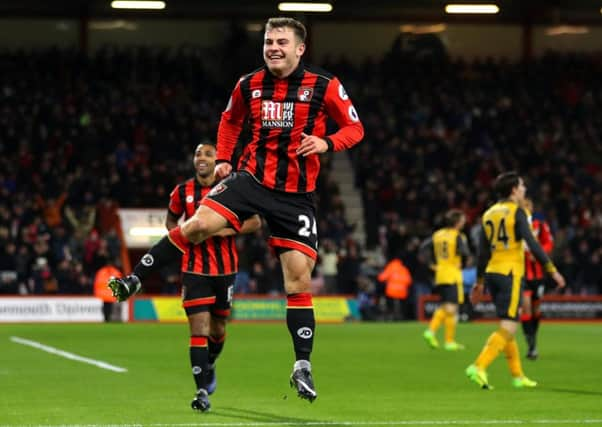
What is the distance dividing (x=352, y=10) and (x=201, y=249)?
31703 mm

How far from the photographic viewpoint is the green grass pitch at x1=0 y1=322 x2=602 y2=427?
1042cm

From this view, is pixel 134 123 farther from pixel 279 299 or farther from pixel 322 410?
pixel 322 410

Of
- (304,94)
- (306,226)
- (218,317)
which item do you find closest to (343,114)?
(304,94)

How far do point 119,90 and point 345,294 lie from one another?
10.5 m

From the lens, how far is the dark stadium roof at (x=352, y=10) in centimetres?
3988

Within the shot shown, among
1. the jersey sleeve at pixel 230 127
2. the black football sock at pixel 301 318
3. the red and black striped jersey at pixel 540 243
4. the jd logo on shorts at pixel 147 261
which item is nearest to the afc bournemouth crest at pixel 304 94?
the jersey sleeve at pixel 230 127

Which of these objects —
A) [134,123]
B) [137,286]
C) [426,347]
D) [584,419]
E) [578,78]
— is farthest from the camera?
[578,78]

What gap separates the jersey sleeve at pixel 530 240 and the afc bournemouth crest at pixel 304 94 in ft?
14.1

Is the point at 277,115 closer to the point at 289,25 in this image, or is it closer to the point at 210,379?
the point at 289,25

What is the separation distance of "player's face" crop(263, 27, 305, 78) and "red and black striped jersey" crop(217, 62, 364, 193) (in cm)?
12

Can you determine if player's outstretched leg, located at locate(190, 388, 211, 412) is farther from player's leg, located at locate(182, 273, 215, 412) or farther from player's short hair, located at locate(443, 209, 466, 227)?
A: player's short hair, located at locate(443, 209, 466, 227)

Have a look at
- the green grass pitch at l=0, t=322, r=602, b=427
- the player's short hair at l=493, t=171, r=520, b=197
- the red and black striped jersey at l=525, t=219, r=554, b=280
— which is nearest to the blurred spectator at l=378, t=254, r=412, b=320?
the green grass pitch at l=0, t=322, r=602, b=427

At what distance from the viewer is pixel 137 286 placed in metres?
9.23

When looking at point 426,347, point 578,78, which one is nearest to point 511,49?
point 578,78
